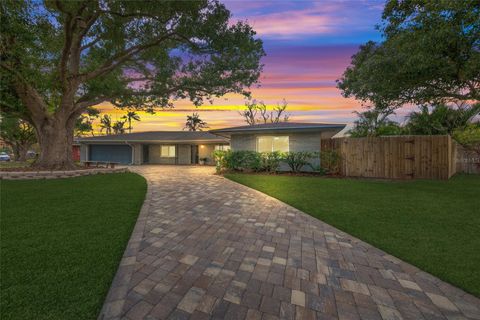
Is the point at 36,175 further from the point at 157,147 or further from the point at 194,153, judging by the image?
the point at 157,147

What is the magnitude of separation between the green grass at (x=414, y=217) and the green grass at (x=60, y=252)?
153 inches

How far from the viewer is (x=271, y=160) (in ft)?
42.5

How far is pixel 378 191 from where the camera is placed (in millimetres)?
7504

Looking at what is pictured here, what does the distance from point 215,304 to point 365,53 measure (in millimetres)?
14903

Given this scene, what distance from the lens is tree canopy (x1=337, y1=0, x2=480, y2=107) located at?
5.71m

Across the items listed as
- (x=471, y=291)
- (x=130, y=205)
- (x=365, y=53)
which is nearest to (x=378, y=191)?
(x=471, y=291)

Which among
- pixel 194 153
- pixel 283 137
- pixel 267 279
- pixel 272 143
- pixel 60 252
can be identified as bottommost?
pixel 267 279

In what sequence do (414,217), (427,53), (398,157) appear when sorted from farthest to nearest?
(398,157) < (427,53) < (414,217)

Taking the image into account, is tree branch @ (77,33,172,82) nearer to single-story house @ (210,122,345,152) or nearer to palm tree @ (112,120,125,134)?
single-story house @ (210,122,345,152)

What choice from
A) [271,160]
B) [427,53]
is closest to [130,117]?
[271,160]

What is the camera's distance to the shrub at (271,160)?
42.0 ft

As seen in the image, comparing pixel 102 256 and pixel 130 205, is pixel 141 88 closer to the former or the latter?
pixel 130 205

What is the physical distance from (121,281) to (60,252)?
4.16 ft

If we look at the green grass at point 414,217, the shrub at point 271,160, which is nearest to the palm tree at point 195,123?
the shrub at point 271,160
